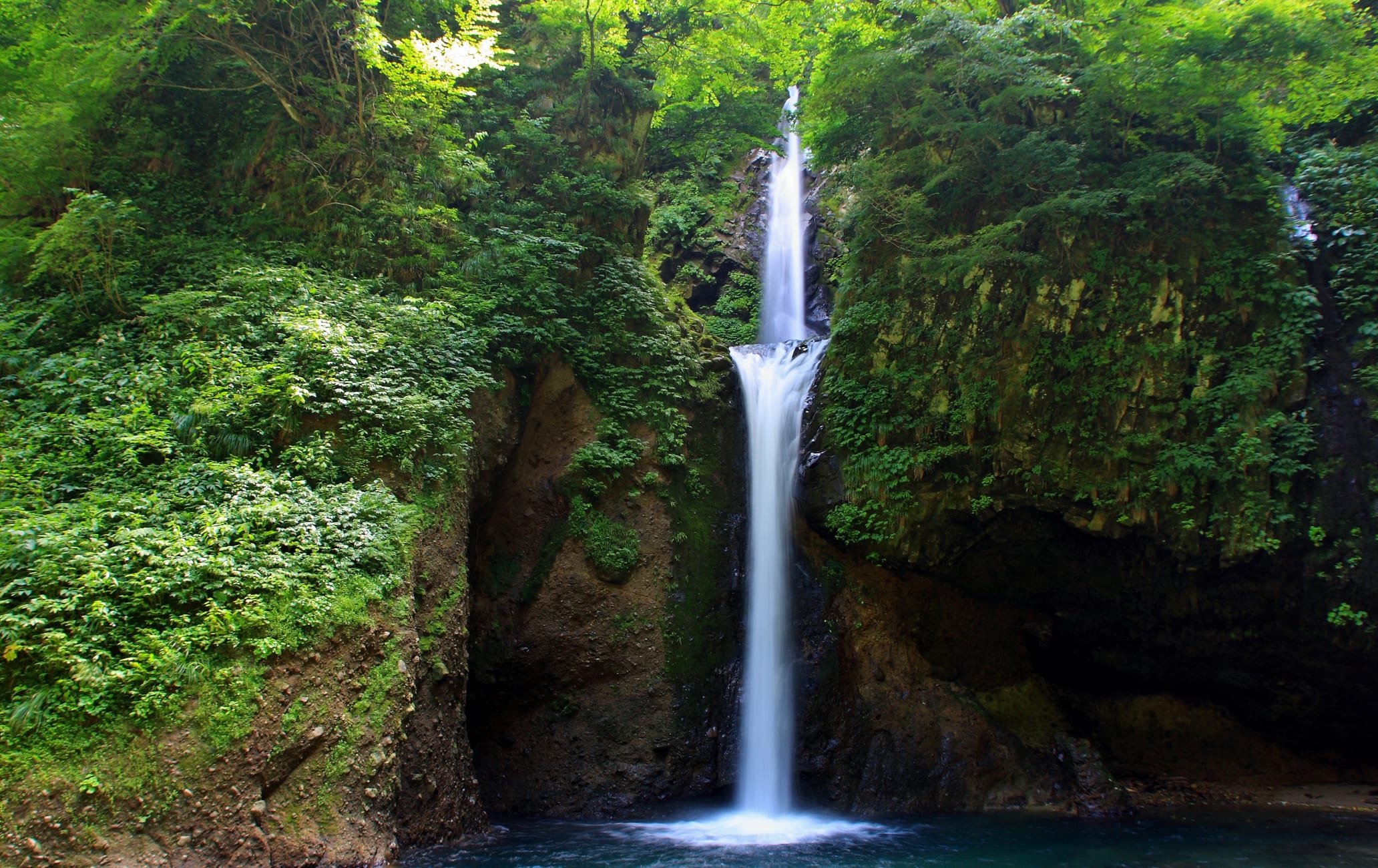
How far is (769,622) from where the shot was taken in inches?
400

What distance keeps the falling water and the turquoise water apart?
0.48 metres

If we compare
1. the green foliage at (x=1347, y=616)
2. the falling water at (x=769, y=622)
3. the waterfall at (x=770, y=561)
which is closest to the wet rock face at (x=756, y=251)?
the waterfall at (x=770, y=561)

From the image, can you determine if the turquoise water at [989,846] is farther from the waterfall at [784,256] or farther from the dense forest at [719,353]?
the waterfall at [784,256]

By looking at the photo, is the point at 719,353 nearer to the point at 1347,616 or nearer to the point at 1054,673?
the point at 1054,673

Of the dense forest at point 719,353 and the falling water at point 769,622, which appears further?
the falling water at point 769,622

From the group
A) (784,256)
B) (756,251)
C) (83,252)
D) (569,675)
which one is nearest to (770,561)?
(569,675)

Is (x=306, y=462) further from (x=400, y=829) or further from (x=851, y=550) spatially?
(x=851, y=550)

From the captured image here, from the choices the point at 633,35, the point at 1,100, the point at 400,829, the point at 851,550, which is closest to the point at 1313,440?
the point at 851,550

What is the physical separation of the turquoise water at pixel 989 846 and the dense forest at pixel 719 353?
0.70 metres

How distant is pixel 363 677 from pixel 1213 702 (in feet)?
39.6

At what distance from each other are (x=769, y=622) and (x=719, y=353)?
14.5ft

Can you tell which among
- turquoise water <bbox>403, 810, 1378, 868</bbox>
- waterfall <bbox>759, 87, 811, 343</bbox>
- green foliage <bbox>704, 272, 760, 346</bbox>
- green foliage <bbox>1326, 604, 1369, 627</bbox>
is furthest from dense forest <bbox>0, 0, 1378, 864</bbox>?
green foliage <bbox>704, 272, 760, 346</bbox>

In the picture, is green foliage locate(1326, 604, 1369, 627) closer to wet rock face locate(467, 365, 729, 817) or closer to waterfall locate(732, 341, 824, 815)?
waterfall locate(732, 341, 824, 815)

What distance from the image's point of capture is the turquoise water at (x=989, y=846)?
6.71 metres
